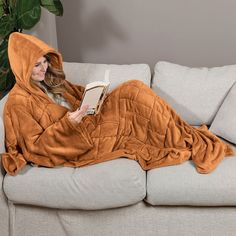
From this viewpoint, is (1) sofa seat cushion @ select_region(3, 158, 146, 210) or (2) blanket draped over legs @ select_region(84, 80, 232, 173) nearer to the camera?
(1) sofa seat cushion @ select_region(3, 158, 146, 210)

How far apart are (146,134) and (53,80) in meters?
0.56

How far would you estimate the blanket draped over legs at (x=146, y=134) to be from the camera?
233 centimetres

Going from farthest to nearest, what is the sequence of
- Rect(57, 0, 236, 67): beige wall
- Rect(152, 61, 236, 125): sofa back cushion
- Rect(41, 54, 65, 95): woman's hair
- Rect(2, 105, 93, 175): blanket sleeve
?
1. Rect(57, 0, 236, 67): beige wall
2. Rect(152, 61, 236, 125): sofa back cushion
3. Rect(41, 54, 65, 95): woman's hair
4. Rect(2, 105, 93, 175): blanket sleeve

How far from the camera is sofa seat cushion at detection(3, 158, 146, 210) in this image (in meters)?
2.18

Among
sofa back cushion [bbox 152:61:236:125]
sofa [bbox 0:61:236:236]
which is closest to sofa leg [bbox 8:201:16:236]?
sofa [bbox 0:61:236:236]

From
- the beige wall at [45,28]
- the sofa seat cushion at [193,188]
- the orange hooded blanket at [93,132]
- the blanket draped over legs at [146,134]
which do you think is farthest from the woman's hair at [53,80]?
the beige wall at [45,28]

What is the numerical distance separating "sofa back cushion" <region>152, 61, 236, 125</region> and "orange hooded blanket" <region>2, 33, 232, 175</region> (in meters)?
0.24

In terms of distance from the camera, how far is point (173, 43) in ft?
11.0

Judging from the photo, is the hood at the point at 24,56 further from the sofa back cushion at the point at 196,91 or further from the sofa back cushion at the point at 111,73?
the sofa back cushion at the point at 196,91

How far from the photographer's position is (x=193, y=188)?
2.15 m

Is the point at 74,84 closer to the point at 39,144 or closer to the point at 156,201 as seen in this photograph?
the point at 39,144

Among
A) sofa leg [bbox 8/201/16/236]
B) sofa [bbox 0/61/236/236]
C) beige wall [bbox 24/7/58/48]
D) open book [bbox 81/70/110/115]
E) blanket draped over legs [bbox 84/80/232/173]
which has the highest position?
open book [bbox 81/70/110/115]

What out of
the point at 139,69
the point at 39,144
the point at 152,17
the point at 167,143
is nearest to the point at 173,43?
the point at 152,17

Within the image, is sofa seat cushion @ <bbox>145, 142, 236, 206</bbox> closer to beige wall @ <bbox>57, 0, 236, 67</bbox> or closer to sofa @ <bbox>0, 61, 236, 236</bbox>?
sofa @ <bbox>0, 61, 236, 236</bbox>
